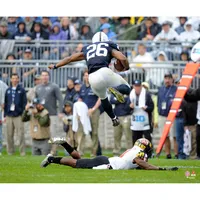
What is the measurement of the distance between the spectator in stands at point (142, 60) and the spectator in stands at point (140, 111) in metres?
2.94

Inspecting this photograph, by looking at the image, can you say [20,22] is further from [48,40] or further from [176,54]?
[176,54]

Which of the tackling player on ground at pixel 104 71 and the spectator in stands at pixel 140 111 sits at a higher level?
the tackling player on ground at pixel 104 71

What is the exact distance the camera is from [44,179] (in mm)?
14328

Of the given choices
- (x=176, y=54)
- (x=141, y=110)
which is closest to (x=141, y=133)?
(x=141, y=110)

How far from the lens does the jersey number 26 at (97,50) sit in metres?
16.1

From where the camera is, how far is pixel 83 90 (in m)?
22.5

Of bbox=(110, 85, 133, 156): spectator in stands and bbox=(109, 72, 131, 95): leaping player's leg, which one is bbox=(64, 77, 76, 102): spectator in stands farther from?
bbox=(109, 72, 131, 95): leaping player's leg

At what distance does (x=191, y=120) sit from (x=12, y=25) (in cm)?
785

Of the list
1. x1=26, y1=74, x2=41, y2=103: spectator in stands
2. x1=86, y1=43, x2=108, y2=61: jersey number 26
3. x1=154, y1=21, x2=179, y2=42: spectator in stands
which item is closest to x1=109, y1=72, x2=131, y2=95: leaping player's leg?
x1=86, y1=43, x2=108, y2=61: jersey number 26

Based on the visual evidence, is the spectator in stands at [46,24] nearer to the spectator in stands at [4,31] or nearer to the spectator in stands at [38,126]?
the spectator in stands at [4,31]

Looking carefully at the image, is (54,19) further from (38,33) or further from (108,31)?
(108,31)

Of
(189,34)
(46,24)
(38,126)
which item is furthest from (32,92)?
(189,34)

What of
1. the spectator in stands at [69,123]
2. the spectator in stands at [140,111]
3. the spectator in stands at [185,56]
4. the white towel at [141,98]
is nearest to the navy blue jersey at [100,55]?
the spectator in stands at [140,111]

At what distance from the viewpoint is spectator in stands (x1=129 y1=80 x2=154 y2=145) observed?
21141mm
